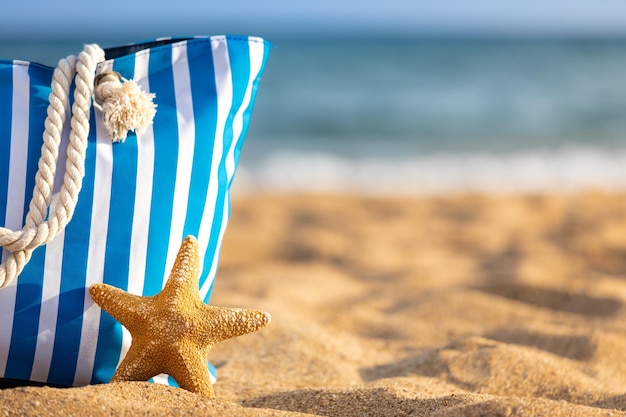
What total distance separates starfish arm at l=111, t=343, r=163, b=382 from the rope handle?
32 cm

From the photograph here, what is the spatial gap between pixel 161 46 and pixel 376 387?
1033 mm

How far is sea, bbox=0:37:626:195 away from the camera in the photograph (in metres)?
7.70

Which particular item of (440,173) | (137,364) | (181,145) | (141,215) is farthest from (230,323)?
(440,173)

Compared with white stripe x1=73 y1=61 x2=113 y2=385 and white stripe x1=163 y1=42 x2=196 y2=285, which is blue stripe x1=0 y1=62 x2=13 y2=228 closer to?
white stripe x1=73 y1=61 x2=113 y2=385

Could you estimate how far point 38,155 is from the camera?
1678 millimetres

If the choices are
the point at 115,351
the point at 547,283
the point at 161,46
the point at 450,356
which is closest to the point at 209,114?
the point at 161,46

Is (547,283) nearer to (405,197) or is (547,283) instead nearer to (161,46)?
(161,46)

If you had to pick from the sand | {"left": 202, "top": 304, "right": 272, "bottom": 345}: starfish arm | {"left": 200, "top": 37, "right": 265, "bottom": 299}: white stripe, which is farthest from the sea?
{"left": 202, "top": 304, "right": 272, "bottom": 345}: starfish arm

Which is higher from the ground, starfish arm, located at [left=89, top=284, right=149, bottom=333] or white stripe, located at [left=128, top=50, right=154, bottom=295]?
white stripe, located at [left=128, top=50, right=154, bottom=295]

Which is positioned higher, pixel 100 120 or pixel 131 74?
pixel 131 74

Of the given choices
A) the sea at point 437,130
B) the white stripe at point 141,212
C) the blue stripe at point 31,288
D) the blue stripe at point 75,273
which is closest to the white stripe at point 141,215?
the white stripe at point 141,212

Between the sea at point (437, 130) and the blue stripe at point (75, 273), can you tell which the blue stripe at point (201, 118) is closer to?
the blue stripe at point (75, 273)

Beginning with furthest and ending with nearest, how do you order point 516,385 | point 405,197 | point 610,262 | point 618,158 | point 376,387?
point 618,158, point 405,197, point 610,262, point 516,385, point 376,387

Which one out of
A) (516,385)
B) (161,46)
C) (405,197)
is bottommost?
(516,385)
